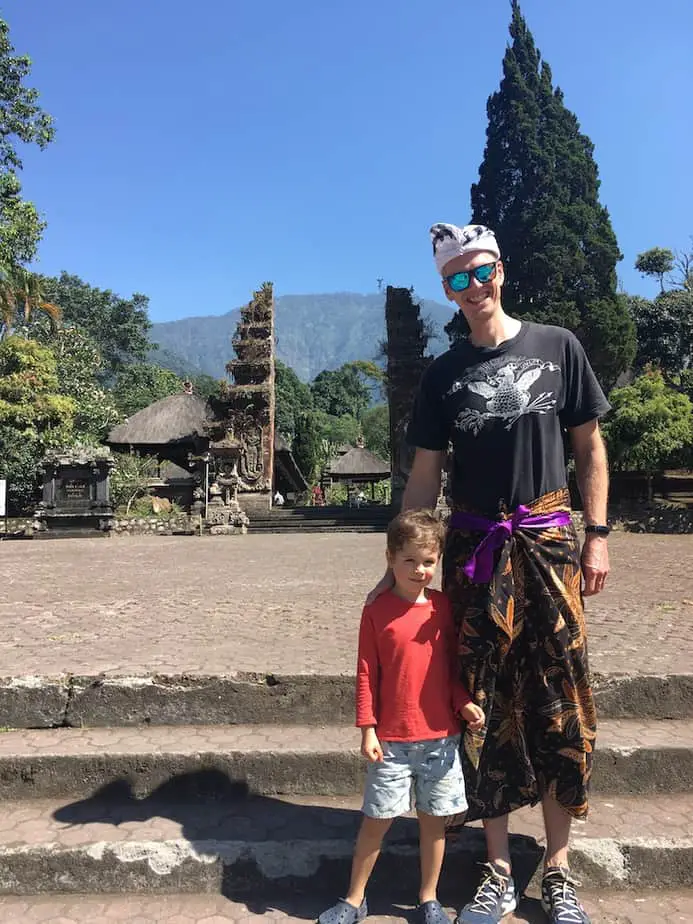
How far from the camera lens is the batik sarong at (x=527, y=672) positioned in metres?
2.11

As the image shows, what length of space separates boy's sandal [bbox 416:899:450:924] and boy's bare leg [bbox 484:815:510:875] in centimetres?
23

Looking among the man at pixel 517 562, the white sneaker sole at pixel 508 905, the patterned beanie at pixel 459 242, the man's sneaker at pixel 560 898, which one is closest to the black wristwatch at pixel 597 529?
the man at pixel 517 562

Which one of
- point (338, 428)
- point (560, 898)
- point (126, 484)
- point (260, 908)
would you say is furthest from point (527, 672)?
point (338, 428)

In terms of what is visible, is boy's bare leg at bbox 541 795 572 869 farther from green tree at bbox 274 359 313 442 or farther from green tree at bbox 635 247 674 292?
green tree at bbox 274 359 313 442

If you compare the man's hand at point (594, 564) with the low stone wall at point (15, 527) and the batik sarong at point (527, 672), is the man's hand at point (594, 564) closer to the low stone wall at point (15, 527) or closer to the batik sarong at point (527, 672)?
the batik sarong at point (527, 672)

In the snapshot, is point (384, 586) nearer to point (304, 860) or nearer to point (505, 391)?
point (505, 391)

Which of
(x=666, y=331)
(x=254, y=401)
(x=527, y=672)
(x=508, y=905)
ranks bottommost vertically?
(x=508, y=905)

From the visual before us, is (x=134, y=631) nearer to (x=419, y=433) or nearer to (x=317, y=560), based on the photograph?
(x=419, y=433)

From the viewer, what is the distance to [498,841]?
7.23 ft

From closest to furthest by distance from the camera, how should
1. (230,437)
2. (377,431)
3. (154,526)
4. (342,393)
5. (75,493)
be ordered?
(75,493)
(154,526)
(230,437)
(377,431)
(342,393)

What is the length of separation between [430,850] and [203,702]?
1427 mm

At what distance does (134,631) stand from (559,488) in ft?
11.2

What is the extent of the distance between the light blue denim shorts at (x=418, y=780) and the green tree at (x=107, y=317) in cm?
5258

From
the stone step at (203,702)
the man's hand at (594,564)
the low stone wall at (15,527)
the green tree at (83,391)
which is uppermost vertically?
the green tree at (83,391)
